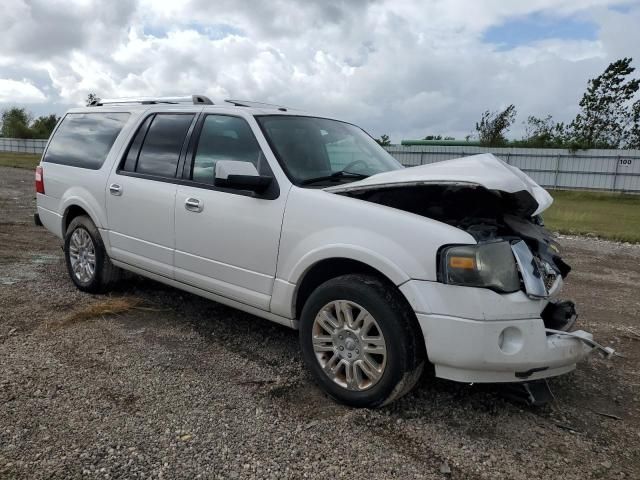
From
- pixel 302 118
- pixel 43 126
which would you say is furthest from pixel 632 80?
pixel 43 126

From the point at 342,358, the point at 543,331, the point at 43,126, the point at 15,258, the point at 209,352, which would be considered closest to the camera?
the point at 543,331

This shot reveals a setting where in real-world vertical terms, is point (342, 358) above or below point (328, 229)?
below

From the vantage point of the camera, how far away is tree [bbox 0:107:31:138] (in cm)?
6456

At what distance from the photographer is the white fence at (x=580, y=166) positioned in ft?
84.6

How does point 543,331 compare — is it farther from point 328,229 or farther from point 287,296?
point 287,296

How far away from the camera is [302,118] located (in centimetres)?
444

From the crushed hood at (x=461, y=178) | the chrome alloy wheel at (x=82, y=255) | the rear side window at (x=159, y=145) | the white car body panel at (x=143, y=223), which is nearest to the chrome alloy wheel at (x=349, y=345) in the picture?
the crushed hood at (x=461, y=178)

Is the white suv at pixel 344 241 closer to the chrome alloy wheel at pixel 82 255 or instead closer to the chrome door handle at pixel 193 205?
the chrome door handle at pixel 193 205

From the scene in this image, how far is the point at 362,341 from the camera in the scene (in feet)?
10.5

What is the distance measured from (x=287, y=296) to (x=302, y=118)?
1.60 m

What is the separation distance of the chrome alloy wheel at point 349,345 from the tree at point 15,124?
234ft

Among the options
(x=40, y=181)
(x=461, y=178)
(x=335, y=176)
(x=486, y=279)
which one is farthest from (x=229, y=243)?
(x=40, y=181)

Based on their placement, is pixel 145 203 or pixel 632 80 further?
pixel 632 80

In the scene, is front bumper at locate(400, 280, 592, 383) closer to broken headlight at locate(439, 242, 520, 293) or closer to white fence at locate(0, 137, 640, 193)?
broken headlight at locate(439, 242, 520, 293)
